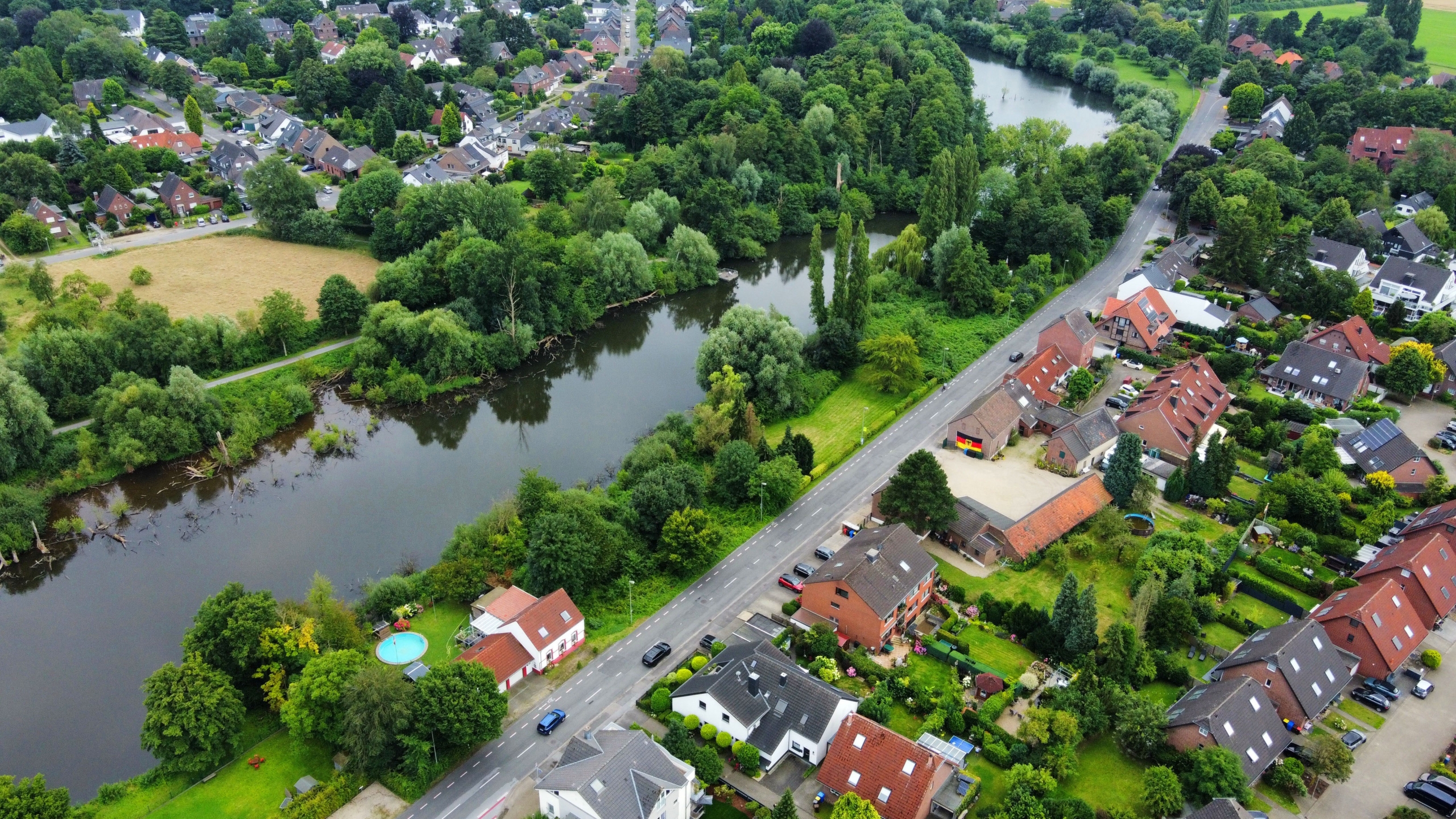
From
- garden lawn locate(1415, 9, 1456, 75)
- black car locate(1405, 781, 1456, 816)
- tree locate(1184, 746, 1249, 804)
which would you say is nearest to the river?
tree locate(1184, 746, 1249, 804)

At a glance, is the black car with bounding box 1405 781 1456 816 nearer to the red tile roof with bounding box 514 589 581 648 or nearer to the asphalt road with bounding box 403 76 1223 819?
the asphalt road with bounding box 403 76 1223 819

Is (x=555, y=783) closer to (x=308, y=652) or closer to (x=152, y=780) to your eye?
(x=308, y=652)

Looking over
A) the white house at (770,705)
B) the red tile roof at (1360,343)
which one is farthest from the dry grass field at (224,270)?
the red tile roof at (1360,343)

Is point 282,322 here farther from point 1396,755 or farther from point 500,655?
point 1396,755

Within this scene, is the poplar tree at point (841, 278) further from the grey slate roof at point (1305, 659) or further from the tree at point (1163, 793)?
the tree at point (1163, 793)

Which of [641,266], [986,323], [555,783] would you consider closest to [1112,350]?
[986,323]
